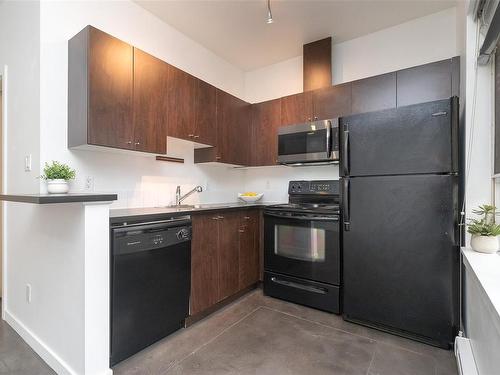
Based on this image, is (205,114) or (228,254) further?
(205,114)

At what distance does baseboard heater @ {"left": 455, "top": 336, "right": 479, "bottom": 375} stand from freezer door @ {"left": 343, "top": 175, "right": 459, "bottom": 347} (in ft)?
0.37

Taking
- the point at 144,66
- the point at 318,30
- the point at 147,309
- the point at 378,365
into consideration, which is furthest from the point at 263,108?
the point at 378,365

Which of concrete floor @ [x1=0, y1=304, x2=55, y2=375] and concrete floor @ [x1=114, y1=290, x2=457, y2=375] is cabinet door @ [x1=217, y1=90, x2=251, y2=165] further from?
concrete floor @ [x1=0, y1=304, x2=55, y2=375]

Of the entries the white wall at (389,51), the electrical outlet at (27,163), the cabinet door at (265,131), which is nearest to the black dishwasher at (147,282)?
the electrical outlet at (27,163)

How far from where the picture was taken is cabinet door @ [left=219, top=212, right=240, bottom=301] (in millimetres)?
2451

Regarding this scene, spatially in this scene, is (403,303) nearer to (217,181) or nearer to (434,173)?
(434,173)

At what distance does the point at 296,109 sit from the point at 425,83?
124cm

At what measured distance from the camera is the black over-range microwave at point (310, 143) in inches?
105

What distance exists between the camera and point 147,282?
1780 mm

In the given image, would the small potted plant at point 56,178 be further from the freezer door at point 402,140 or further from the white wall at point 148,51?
the freezer door at point 402,140

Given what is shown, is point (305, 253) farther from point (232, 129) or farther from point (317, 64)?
point (317, 64)

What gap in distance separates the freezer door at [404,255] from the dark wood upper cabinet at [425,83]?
2.92 ft

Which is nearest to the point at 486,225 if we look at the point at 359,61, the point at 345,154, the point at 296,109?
the point at 345,154

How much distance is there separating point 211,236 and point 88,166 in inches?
44.8
